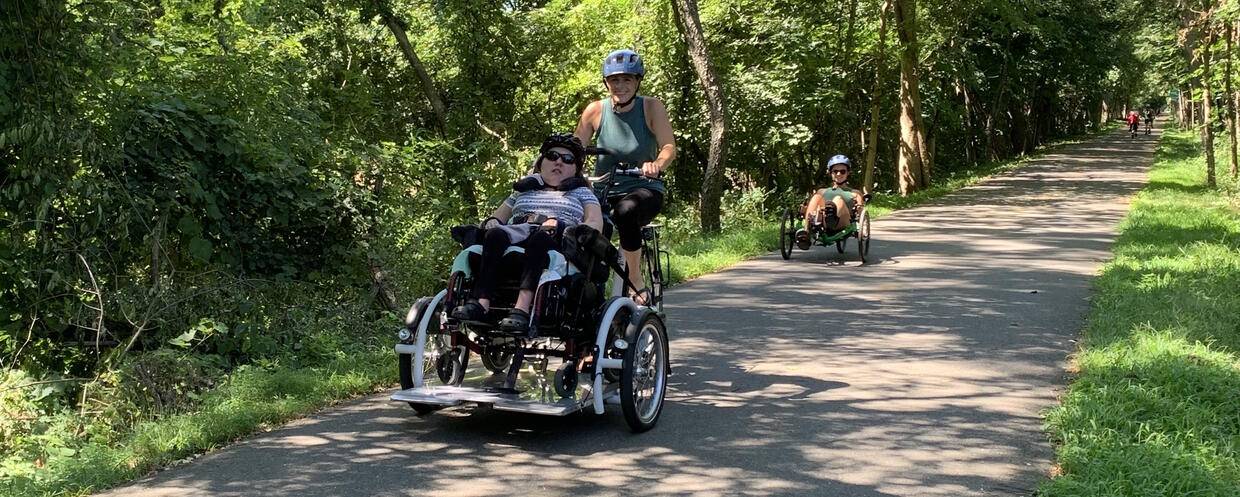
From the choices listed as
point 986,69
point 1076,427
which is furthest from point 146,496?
point 986,69

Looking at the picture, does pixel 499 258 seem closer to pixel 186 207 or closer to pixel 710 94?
pixel 186 207

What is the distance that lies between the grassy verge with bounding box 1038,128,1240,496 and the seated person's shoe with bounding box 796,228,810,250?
10.9 feet

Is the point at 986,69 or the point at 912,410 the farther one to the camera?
the point at 986,69

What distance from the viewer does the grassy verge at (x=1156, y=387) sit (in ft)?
14.9

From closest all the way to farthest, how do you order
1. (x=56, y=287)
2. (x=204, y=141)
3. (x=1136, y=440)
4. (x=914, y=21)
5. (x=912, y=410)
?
(x=1136, y=440) < (x=912, y=410) < (x=56, y=287) < (x=204, y=141) < (x=914, y=21)

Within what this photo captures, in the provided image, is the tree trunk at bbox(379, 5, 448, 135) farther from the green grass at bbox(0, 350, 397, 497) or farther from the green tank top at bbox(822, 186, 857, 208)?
the green grass at bbox(0, 350, 397, 497)

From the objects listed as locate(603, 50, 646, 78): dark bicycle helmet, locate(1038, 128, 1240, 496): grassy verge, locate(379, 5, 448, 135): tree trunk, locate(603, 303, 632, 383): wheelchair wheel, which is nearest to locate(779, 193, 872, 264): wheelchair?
locate(1038, 128, 1240, 496): grassy verge

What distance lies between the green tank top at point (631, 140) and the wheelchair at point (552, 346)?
1.30 m

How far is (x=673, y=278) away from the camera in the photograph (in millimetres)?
11289

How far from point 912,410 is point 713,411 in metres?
1.07

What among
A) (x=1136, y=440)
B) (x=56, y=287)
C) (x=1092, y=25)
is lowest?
(x=1136, y=440)

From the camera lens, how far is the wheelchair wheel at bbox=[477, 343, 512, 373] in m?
5.73

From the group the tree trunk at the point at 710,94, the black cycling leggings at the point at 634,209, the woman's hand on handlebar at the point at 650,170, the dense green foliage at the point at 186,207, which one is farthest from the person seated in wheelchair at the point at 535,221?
the tree trunk at the point at 710,94

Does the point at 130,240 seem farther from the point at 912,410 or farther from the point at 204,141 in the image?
the point at 912,410
